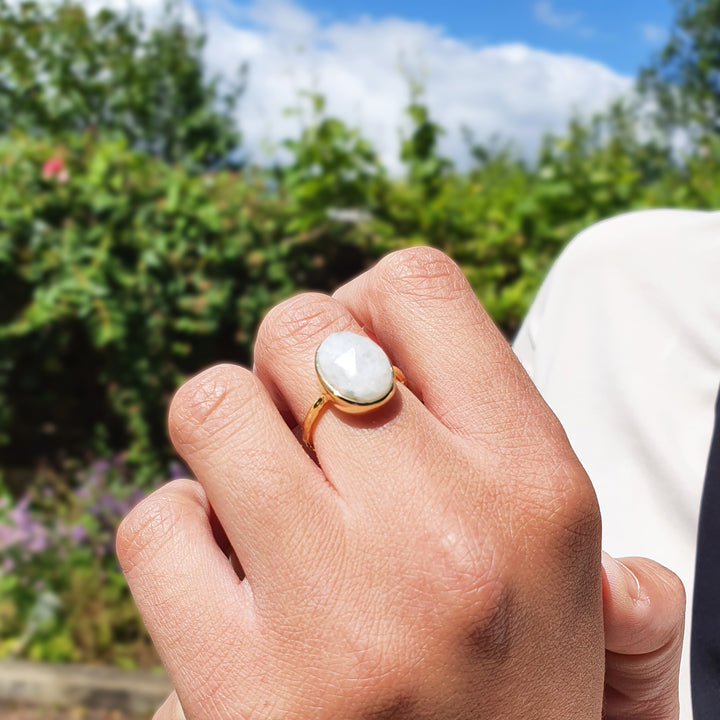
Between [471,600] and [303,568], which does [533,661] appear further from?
[303,568]

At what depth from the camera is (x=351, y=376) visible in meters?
0.92

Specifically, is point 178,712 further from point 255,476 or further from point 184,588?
point 255,476

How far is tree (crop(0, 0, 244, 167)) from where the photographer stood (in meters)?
7.07

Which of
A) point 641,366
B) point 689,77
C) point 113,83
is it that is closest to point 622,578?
point 641,366

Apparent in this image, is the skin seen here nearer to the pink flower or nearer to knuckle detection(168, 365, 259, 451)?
knuckle detection(168, 365, 259, 451)

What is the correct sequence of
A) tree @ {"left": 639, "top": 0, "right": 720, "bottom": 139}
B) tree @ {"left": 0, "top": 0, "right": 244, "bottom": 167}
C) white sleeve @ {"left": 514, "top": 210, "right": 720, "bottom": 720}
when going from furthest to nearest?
1. tree @ {"left": 639, "top": 0, "right": 720, "bottom": 139}
2. tree @ {"left": 0, "top": 0, "right": 244, "bottom": 167}
3. white sleeve @ {"left": 514, "top": 210, "right": 720, "bottom": 720}

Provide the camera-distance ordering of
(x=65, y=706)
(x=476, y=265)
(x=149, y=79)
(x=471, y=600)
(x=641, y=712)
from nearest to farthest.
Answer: (x=471, y=600), (x=641, y=712), (x=65, y=706), (x=476, y=265), (x=149, y=79)

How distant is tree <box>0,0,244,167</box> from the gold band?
561 centimetres

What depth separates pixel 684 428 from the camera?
1570mm

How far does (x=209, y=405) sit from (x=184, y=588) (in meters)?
0.25

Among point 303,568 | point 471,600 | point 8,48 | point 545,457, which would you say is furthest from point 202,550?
point 8,48

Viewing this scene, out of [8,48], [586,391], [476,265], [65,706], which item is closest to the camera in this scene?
[586,391]

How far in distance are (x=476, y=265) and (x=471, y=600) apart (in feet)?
14.7

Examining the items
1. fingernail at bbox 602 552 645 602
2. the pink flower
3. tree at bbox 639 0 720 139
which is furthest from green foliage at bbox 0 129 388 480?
tree at bbox 639 0 720 139
